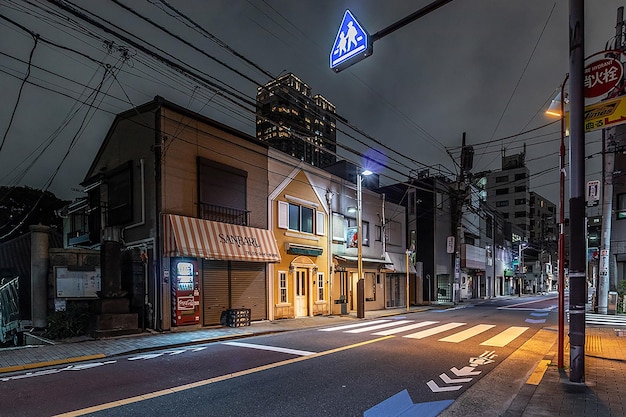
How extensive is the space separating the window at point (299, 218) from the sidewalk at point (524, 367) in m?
6.09

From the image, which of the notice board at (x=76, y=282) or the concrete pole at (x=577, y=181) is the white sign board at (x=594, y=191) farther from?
the notice board at (x=76, y=282)

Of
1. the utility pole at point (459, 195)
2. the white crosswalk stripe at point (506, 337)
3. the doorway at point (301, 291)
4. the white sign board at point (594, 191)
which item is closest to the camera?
the white crosswalk stripe at point (506, 337)

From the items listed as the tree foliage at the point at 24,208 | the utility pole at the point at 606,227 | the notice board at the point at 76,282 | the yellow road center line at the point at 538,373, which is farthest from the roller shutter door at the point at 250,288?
the tree foliage at the point at 24,208

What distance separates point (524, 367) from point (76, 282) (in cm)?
1403

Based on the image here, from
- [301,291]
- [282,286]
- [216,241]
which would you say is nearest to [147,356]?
[216,241]

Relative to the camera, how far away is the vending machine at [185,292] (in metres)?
14.1

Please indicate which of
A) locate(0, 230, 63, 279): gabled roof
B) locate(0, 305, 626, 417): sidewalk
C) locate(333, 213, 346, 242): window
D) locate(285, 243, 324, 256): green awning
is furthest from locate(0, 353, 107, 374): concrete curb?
locate(333, 213, 346, 242): window

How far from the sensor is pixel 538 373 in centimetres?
771

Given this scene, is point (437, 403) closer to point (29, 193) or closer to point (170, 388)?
point (170, 388)

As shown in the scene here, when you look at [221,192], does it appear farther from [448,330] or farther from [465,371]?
[465,371]

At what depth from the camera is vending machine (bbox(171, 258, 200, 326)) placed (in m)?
14.1

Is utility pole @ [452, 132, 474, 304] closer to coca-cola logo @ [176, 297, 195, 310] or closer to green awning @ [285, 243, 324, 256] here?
green awning @ [285, 243, 324, 256]

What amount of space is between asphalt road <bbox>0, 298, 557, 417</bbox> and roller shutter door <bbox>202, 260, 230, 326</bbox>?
3829mm

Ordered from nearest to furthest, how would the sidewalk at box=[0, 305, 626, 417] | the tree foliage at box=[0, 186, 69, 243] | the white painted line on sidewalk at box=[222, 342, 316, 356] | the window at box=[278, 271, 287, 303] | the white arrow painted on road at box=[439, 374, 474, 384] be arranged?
the sidewalk at box=[0, 305, 626, 417]
the white arrow painted on road at box=[439, 374, 474, 384]
the white painted line on sidewalk at box=[222, 342, 316, 356]
the window at box=[278, 271, 287, 303]
the tree foliage at box=[0, 186, 69, 243]
